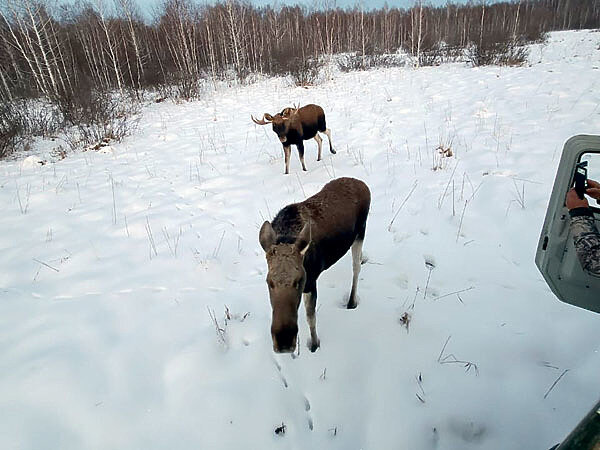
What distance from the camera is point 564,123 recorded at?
7.36 meters

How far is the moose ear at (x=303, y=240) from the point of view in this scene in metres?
2.28

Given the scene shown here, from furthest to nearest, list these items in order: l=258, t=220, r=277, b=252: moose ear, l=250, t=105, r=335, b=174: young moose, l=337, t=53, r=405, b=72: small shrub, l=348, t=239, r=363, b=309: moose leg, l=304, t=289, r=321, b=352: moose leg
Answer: l=337, t=53, r=405, b=72: small shrub < l=250, t=105, r=335, b=174: young moose < l=348, t=239, r=363, b=309: moose leg < l=304, t=289, r=321, b=352: moose leg < l=258, t=220, r=277, b=252: moose ear

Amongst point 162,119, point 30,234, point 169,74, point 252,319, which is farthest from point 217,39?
point 252,319

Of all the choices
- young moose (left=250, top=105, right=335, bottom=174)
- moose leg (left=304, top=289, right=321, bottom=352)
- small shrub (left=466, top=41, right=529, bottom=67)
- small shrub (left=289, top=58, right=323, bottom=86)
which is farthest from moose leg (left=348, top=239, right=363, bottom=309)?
small shrub (left=466, top=41, right=529, bottom=67)

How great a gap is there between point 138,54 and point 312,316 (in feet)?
73.5

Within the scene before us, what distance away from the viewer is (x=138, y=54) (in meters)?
19.4

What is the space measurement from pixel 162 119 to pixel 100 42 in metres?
11.4

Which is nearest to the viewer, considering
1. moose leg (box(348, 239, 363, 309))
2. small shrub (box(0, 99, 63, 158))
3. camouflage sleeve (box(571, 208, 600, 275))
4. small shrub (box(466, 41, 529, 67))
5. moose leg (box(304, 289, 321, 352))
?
camouflage sleeve (box(571, 208, 600, 275))

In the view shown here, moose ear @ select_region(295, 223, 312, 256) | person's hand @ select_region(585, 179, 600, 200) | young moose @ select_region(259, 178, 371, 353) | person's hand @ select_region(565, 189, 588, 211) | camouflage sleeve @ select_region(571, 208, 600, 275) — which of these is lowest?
young moose @ select_region(259, 178, 371, 353)

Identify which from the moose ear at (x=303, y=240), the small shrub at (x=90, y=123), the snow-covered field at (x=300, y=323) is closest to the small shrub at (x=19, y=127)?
the small shrub at (x=90, y=123)

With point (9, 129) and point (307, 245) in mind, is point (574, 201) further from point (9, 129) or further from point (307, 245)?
point (9, 129)

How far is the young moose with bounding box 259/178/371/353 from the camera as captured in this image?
215cm

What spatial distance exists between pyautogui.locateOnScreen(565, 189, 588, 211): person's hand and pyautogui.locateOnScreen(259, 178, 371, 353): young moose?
63.6 inches

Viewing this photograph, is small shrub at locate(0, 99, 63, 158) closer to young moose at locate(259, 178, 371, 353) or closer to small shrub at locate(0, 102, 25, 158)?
small shrub at locate(0, 102, 25, 158)
